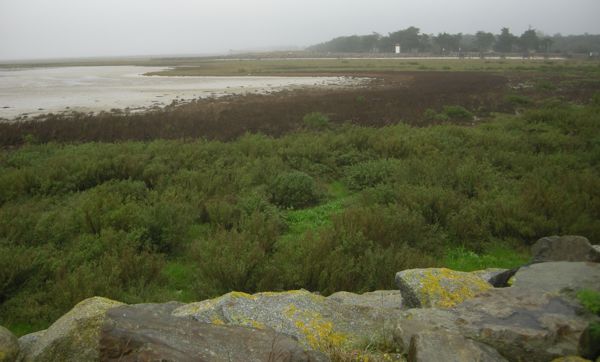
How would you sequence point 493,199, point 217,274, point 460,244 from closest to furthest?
point 217,274, point 460,244, point 493,199

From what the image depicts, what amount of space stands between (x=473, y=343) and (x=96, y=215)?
6.17 metres

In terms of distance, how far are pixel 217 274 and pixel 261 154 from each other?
288 inches

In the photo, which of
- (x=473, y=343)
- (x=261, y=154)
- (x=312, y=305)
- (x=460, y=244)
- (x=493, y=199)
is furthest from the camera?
(x=261, y=154)

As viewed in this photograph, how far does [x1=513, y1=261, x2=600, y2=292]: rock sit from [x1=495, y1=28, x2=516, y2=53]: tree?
133 metres

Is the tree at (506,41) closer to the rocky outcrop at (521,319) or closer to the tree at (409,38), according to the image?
the tree at (409,38)

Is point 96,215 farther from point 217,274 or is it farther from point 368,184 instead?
point 368,184

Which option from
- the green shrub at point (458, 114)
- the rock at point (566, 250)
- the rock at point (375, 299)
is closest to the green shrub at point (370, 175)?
the rock at point (566, 250)

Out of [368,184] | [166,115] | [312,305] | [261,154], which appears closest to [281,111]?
[166,115]

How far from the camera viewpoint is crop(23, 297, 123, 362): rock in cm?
305

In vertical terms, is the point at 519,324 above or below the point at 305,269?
above

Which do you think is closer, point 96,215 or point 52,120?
point 96,215

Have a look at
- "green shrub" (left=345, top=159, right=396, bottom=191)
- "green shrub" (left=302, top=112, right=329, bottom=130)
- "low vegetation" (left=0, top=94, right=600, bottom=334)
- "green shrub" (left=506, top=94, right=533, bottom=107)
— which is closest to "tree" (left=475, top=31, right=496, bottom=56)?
"green shrub" (left=506, top=94, right=533, bottom=107)

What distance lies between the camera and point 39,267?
534cm

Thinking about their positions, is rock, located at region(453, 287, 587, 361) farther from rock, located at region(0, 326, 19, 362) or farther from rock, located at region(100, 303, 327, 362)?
rock, located at region(0, 326, 19, 362)
